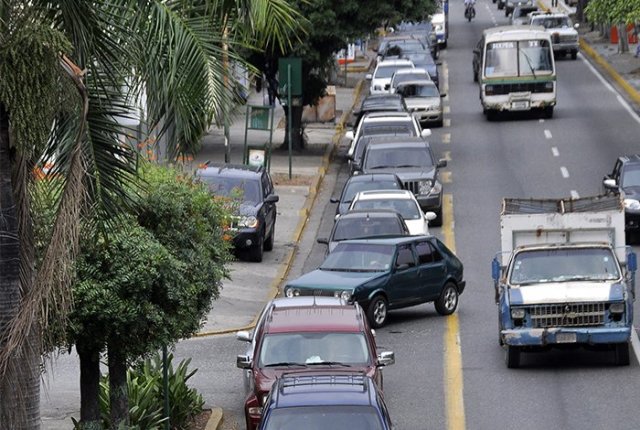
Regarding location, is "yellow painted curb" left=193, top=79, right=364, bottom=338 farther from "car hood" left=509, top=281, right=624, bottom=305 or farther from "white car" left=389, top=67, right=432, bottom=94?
"car hood" left=509, top=281, right=624, bottom=305

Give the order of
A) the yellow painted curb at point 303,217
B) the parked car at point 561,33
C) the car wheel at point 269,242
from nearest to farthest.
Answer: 1. the yellow painted curb at point 303,217
2. the car wheel at point 269,242
3. the parked car at point 561,33

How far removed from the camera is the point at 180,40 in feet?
40.1

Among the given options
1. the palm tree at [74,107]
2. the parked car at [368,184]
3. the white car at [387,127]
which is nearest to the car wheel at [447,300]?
the parked car at [368,184]

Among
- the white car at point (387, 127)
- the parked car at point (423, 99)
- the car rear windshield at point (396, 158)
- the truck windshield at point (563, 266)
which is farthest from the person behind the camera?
the parked car at point (423, 99)

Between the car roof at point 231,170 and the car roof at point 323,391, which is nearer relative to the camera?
the car roof at point 323,391

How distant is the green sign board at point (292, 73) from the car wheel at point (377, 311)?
14.9m

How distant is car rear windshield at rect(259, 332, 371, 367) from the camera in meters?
17.1

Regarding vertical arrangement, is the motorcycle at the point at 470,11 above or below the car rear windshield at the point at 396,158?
above

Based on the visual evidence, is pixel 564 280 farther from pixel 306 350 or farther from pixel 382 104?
pixel 382 104

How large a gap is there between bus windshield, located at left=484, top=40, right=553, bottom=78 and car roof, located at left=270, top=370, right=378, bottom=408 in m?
34.7

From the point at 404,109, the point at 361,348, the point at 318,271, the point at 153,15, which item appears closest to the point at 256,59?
the point at 404,109

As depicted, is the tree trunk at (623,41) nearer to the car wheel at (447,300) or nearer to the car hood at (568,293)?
the car wheel at (447,300)

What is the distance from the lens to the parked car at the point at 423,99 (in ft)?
163

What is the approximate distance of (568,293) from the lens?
20.6 metres
